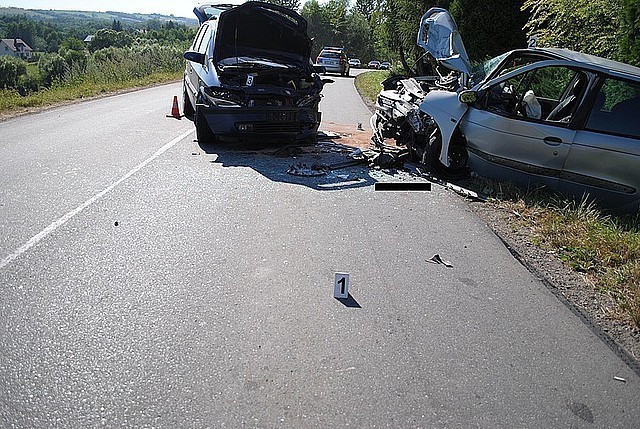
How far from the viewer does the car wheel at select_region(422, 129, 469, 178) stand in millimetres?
8469

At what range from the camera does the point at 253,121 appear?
9.71 metres

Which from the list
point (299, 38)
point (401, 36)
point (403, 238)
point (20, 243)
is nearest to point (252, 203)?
point (403, 238)

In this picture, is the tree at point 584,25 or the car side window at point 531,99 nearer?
the car side window at point 531,99

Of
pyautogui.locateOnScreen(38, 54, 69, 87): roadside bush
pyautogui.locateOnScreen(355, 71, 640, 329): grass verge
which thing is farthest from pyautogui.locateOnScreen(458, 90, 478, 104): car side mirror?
pyautogui.locateOnScreen(38, 54, 69, 87): roadside bush

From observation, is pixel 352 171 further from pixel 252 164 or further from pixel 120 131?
pixel 120 131

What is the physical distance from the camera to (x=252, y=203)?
7027 millimetres

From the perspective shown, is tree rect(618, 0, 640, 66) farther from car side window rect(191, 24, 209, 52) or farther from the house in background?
the house in background

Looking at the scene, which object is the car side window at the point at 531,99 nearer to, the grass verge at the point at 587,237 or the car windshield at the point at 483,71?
the car windshield at the point at 483,71

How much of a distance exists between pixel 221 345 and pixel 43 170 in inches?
217

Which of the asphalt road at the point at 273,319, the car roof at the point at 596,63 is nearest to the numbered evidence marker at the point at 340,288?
the asphalt road at the point at 273,319

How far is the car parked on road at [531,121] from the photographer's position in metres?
6.89

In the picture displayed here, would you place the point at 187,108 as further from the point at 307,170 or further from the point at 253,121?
the point at 307,170

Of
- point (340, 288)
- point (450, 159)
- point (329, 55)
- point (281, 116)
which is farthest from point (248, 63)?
point (329, 55)

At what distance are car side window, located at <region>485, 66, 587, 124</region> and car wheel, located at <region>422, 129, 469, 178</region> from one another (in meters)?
0.80
